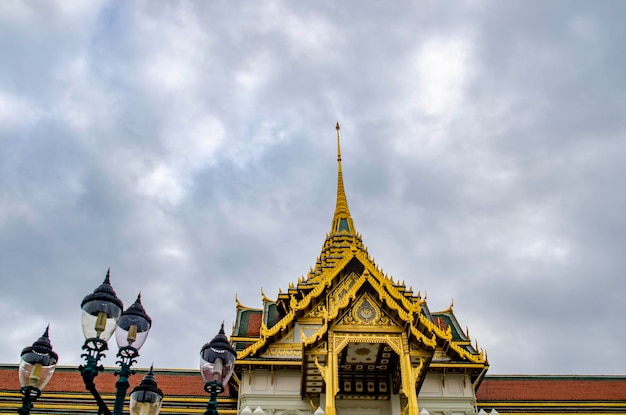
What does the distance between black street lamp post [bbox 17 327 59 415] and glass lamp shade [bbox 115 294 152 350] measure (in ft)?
3.31

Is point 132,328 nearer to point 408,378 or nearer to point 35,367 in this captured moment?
point 35,367

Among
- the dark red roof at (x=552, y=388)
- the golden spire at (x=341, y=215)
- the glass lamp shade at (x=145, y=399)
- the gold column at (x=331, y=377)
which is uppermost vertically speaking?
the golden spire at (x=341, y=215)

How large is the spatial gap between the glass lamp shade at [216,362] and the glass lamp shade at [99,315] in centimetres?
157

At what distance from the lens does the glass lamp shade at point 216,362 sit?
29.4 ft

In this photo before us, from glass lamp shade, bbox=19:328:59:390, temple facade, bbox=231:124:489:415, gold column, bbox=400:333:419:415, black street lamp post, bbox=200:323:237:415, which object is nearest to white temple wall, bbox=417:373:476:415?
temple facade, bbox=231:124:489:415

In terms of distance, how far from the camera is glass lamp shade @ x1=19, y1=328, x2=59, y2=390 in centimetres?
830

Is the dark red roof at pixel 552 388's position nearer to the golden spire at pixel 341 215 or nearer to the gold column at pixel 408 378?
the gold column at pixel 408 378

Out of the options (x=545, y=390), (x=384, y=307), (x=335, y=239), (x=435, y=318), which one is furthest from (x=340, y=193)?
(x=384, y=307)

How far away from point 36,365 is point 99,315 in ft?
4.35

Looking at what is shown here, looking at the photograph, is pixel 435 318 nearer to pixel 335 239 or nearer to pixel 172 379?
pixel 335 239

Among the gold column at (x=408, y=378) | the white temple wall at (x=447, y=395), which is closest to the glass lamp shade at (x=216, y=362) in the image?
the gold column at (x=408, y=378)

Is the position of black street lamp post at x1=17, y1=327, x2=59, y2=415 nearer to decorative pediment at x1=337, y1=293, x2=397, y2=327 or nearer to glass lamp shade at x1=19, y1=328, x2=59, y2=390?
glass lamp shade at x1=19, y1=328, x2=59, y2=390

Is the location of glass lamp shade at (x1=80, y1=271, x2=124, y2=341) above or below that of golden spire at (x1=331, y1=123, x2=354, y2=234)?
below

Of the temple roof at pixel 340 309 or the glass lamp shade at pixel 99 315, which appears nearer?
the glass lamp shade at pixel 99 315
